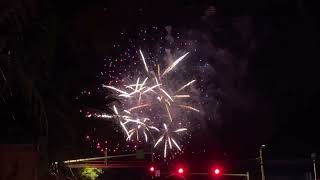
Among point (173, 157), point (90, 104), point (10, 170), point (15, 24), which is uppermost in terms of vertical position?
point (173, 157)

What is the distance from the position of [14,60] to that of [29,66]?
176 mm

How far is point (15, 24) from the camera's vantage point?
5.32 meters

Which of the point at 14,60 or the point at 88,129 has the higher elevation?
the point at 14,60

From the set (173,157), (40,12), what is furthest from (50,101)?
(173,157)

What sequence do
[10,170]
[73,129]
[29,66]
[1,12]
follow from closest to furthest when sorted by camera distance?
[10,170] < [1,12] < [29,66] < [73,129]

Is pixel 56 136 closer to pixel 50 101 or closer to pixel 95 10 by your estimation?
pixel 50 101

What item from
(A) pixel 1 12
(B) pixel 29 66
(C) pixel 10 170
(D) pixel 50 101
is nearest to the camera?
(C) pixel 10 170

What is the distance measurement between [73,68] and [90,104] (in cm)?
53

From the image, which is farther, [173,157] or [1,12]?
[173,157]

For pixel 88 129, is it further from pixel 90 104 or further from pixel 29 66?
pixel 29 66

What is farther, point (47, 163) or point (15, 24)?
point (47, 163)

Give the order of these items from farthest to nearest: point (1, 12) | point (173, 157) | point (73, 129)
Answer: point (173, 157), point (73, 129), point (1, 12)

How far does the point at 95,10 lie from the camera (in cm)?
578

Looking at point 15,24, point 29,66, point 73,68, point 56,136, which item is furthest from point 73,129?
point 15,24
